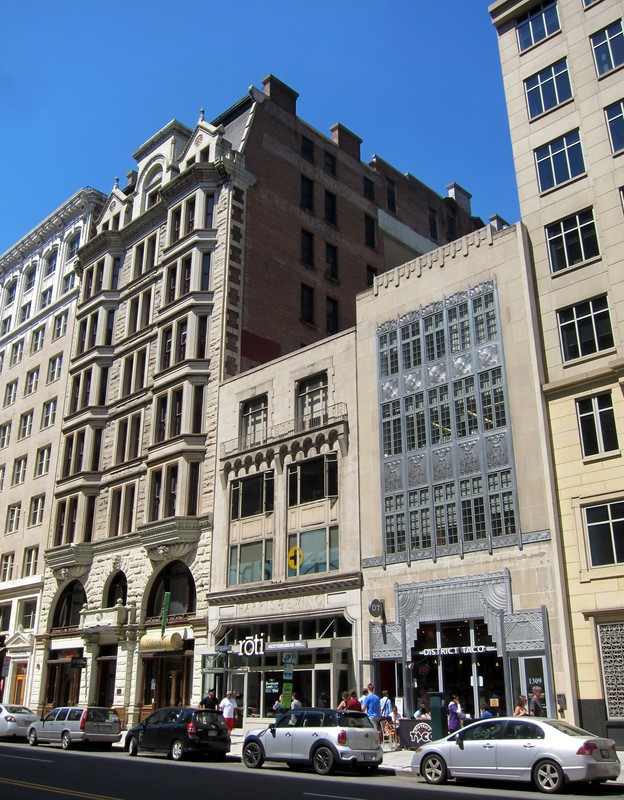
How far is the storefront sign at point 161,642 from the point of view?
1435 inches

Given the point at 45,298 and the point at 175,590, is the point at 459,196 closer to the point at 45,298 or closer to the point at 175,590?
the point at 45,298

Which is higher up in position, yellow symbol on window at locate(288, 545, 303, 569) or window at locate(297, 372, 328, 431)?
window at locate(297, 372, 328, 431)

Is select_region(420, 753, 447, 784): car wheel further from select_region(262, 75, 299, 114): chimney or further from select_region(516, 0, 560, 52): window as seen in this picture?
select_region(262, 75, 299, 114): chimney

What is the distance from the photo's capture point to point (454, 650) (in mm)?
26594

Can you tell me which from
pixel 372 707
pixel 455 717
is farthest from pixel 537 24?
pixel 372 707

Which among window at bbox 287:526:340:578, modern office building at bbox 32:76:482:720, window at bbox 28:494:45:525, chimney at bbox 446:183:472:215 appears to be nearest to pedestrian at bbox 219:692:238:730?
window at bbox 287:526:340:578

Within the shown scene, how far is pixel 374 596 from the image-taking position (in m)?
29.7

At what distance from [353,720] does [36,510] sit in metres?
37.7

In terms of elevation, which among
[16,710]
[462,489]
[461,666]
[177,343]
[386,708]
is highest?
[177,343]

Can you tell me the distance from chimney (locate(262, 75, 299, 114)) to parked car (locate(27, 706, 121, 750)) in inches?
1470

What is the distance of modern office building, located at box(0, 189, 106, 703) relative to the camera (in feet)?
163

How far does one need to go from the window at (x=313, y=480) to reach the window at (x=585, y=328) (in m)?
10.9

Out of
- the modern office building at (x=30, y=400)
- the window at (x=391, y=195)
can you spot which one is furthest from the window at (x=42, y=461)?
the window at (x=391, y=195)

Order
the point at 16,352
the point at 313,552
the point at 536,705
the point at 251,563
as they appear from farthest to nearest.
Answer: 1. the point at 16,352
2. the point at 251,563
3. the point at 313,552
4. the point at 536,705
